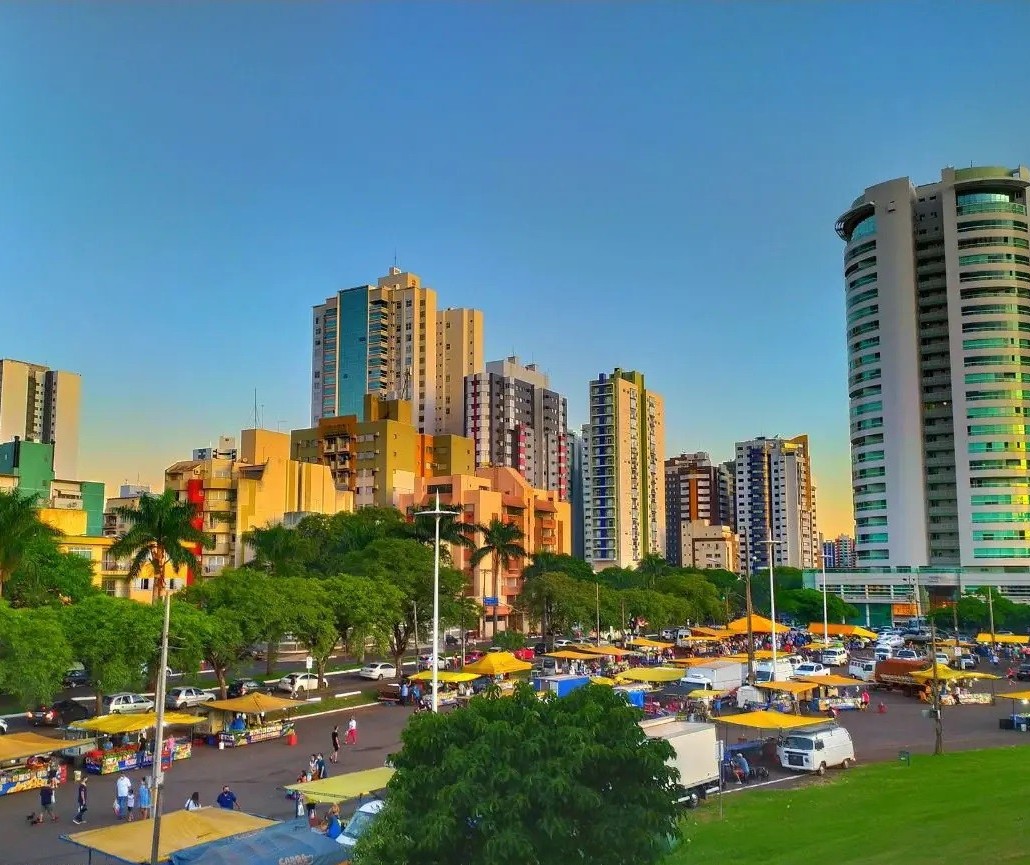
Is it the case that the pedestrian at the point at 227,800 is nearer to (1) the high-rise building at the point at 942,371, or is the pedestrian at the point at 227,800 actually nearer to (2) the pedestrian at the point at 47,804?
(2) the pedestrian at the point at 47,804

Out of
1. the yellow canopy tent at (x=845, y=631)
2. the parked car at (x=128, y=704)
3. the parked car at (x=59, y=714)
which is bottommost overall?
the yellow canopy tent at (x=845, y=631)

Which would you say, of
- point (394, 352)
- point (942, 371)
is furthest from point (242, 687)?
point (394, 352)

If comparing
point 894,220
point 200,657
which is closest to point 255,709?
point 200,657

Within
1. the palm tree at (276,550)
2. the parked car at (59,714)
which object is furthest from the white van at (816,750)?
the palm tree at (276,550)

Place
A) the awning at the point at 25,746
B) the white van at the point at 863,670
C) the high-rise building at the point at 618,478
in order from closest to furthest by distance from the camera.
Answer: the awning at the point at 25,746
the white van at the point at 863,670
the high-rise building at the point at 618,478

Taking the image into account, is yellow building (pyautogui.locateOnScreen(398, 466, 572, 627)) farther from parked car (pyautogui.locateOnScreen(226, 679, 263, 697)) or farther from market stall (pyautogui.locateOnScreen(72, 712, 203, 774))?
market stall (pyautogui.locateOnScreen(72, 712, 203, 774))

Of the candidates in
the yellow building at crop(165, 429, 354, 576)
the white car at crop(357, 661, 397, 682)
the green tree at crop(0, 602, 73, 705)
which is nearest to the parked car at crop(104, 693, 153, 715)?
the green tree at crop(0, 602, 73, 705)

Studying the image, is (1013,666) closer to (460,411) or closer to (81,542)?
(81,542)

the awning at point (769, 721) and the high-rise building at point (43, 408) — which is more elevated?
the high-rise building at point (43, 408)
